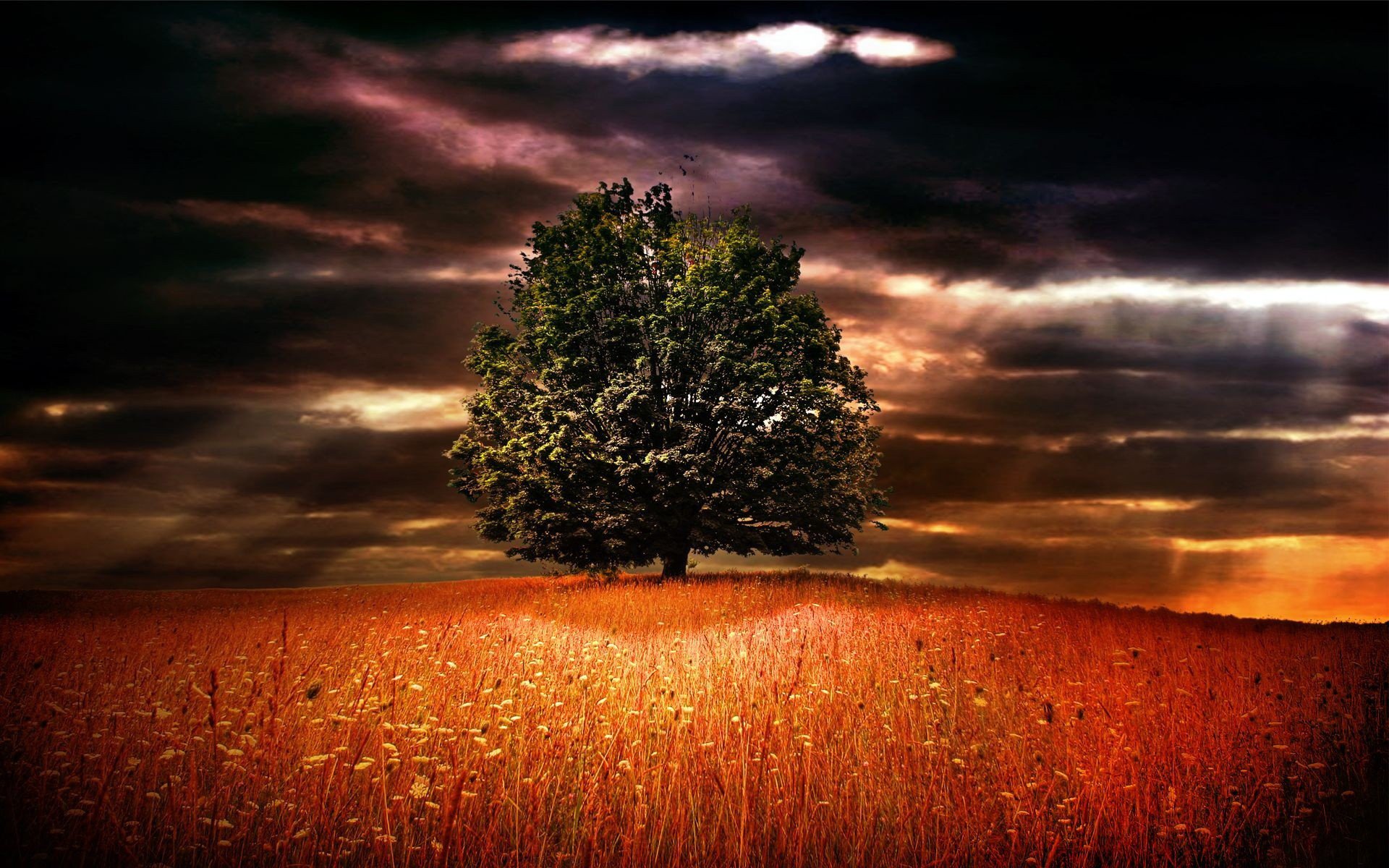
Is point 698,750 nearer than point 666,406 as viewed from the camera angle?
Yes

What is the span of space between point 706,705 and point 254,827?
3.79 meters

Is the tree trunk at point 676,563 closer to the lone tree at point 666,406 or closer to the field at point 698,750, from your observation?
the lone tree at point 666,406

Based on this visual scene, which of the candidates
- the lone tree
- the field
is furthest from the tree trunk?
the field

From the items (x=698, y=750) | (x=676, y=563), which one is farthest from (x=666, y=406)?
(x=698, y=750)

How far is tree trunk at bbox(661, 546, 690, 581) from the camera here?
23.1m

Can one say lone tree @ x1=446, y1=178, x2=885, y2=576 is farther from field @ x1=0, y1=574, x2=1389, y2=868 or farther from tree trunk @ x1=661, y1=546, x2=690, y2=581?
field @ x1=0, y1=574, x2=1389, y2=868

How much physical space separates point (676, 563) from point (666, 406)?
16.6ft

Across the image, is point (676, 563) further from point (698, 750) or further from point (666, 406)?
point (698, 750)

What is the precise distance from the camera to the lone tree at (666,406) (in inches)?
832

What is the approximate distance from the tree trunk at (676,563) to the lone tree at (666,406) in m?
0.05

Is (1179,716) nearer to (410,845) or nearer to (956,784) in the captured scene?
(956,784)

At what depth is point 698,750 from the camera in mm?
5613

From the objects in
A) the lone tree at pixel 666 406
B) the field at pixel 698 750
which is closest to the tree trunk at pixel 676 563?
the lone tree at pixel 666 406

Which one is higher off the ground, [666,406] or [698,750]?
[666,406]
